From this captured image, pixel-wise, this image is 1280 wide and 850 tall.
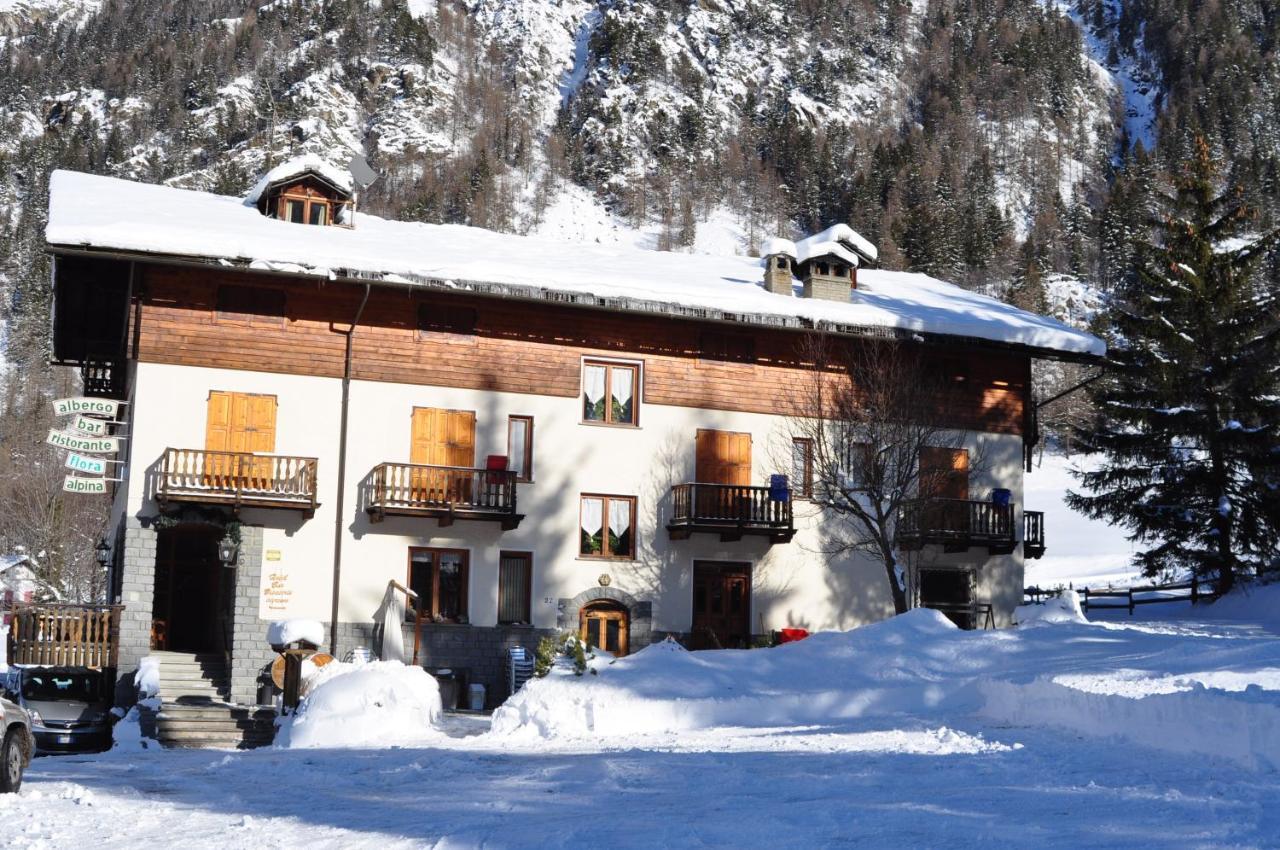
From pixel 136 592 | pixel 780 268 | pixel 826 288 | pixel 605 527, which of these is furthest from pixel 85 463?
pixel 826 288

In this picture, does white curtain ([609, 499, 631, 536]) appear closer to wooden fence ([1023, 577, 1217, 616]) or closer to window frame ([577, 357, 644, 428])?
window frame ([577, 357, 644, 428])

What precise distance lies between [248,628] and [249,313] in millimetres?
6337

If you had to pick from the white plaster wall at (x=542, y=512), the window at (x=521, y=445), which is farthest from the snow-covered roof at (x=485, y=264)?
the window at (x=521, y=445)

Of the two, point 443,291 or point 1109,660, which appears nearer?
point 1109,660

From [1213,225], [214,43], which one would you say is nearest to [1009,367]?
[1213,225]

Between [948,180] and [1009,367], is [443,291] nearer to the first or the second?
[1009,367]

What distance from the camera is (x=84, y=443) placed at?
2612 cm

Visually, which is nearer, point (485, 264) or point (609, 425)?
Result: point (485, 264)

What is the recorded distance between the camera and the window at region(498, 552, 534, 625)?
94.1 ft

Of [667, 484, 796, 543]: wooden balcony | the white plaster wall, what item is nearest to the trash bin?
the white plaster wall

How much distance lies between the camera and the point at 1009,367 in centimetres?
3309

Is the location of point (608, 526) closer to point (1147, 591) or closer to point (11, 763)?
point (11, 763)

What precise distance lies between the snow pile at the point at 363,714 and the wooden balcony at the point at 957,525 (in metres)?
13.3

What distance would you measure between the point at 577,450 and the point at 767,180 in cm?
13766
